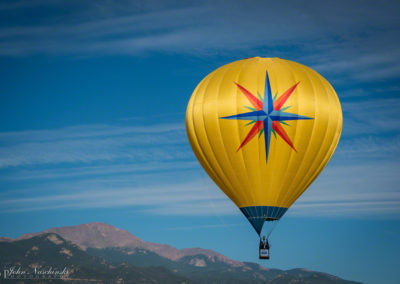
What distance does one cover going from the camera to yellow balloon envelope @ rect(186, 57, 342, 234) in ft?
266

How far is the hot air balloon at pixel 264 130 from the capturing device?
3196 inches

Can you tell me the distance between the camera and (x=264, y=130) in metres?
81.1

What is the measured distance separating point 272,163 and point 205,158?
32.3 ft

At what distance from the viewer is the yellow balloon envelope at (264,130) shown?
266ft

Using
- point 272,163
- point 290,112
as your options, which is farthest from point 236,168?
point 290,112

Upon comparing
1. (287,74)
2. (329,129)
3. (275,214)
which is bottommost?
(275,214)

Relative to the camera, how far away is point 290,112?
267ft

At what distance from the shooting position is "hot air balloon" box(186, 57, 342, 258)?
81188mm

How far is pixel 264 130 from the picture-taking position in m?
81.1

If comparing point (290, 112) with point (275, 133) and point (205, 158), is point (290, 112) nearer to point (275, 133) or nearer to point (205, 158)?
point (275, 133)

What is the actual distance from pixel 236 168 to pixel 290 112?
10.4 metres

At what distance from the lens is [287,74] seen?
82.9m

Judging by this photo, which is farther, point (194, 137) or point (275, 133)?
point (194, 137)

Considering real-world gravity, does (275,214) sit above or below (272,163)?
below
